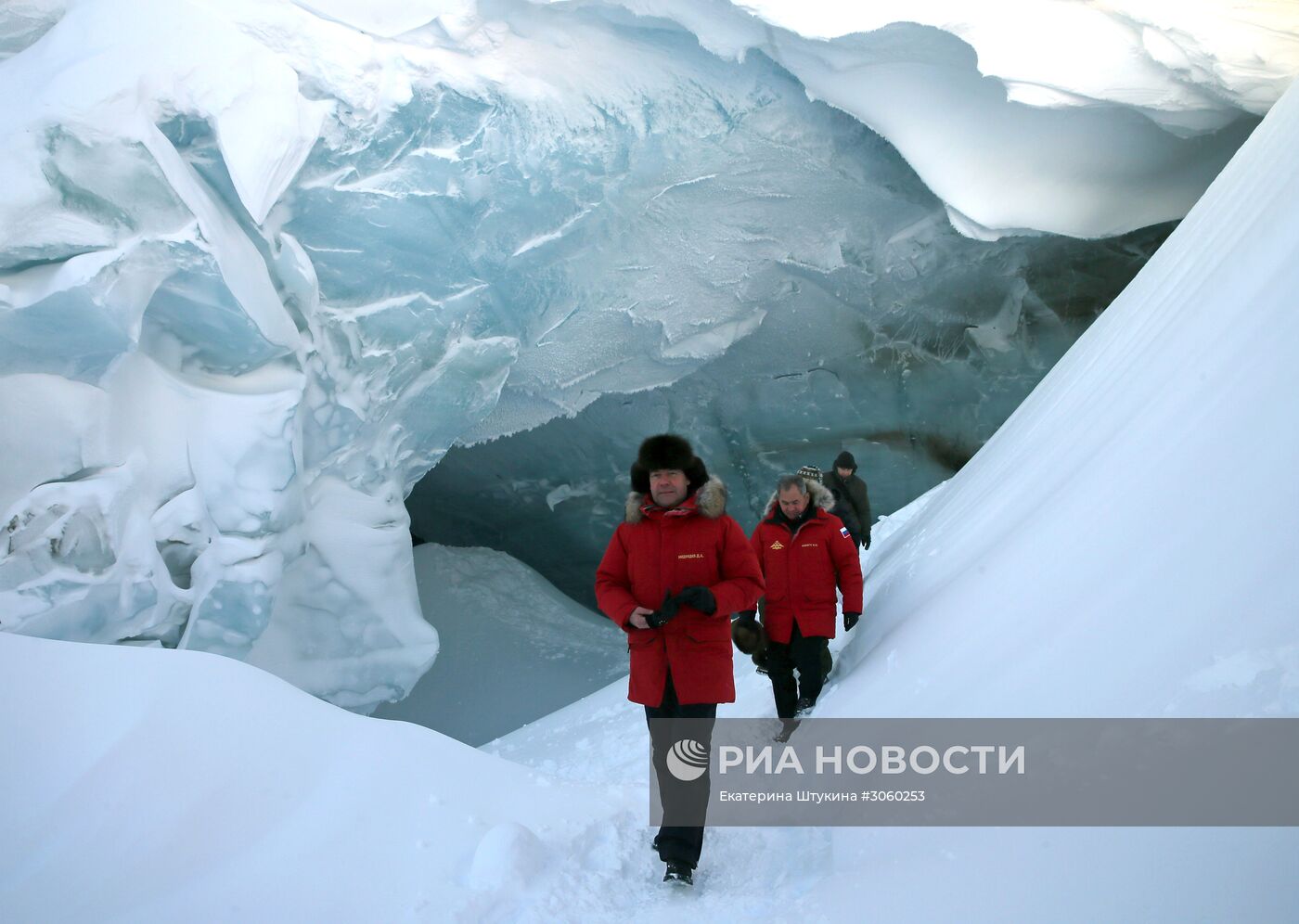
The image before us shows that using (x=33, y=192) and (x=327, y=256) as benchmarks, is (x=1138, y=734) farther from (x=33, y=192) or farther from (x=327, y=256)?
(x=327, y=256)

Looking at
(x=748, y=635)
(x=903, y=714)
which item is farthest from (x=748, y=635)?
(x=903, y=714)

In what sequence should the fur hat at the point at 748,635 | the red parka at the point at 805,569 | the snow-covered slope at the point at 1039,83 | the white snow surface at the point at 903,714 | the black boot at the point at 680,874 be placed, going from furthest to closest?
the snow-covered slope at the point at 1039,83, the red parka at the point at 805,569, the fur hat at the point at 748,635, the black boot at the point at 680,874, the white snow surface at the point at 903,714

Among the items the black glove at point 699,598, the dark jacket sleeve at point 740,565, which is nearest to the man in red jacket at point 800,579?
the dark jacket sleeve at point 740,565

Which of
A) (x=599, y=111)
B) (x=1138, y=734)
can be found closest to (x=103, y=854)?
(x=1138, y=734)

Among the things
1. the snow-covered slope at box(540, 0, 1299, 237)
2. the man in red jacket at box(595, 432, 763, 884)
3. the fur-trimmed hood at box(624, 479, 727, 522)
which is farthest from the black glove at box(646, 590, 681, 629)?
the snow-covered slope at box(540, 0, 1299, 237)

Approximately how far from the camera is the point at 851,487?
5.14m

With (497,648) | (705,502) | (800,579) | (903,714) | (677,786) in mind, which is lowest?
(497,648)

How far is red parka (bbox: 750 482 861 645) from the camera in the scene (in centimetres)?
324

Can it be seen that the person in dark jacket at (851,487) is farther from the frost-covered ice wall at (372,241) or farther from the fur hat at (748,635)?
the fur hat at (748,635)

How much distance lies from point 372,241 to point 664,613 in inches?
128

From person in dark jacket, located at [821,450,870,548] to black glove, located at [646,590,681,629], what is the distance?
99.4 inches

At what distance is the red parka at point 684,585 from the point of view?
2.40 m

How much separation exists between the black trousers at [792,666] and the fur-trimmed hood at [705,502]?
3.16 feet

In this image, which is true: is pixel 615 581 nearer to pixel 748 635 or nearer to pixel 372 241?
pixel 748 635
